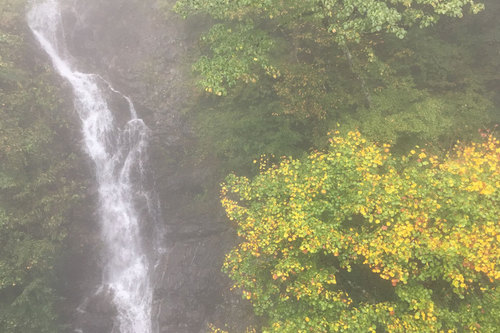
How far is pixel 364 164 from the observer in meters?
8.43

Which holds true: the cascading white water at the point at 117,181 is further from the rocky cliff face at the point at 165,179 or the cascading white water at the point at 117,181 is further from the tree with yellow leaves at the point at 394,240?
the tree with yellow leaves at the point at 394,240

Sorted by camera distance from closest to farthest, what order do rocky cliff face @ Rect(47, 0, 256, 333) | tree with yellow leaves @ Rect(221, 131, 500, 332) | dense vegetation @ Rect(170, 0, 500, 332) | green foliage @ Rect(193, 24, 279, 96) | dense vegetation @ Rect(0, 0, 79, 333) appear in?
tree with yellow leaves @ Rect(221, 131, 500, 332) < dense vegetation @ Rect(170, 0, 500, 332) < green foliage @ Rect(193, 24, 279, 96) < dense vegetation @ Rect(0, 0, 79, 333) < rocky cliff face @ Rect(47, 0, 256, 333)

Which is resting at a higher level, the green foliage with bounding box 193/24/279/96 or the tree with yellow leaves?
the green foliage with bounding box 193/24/279/96

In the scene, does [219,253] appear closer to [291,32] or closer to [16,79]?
[291,32]

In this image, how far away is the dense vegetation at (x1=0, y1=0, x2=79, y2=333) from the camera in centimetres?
1330

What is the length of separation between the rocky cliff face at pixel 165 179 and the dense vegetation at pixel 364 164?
3374mm

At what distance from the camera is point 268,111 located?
14.0m

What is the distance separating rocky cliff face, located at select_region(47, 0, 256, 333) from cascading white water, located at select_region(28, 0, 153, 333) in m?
0.64

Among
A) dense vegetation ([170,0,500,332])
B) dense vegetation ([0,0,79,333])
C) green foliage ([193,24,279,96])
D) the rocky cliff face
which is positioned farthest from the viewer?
the rocky cliff face

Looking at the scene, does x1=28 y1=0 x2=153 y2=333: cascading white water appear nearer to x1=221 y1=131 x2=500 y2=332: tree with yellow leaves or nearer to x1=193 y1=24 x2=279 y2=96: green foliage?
x1=193 y1=24 x2=279 y2=96: green foliage

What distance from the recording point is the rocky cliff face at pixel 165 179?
15758 millimetres

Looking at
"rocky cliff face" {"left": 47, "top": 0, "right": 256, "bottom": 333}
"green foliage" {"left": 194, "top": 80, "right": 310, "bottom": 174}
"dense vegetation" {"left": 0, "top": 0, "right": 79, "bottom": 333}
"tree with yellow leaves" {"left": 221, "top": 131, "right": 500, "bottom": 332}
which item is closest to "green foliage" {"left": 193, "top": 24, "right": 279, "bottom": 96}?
"green foliage" {"left": 194, "top": 80, "right": 310, "bottom": 174}

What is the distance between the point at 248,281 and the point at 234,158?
24.5ft

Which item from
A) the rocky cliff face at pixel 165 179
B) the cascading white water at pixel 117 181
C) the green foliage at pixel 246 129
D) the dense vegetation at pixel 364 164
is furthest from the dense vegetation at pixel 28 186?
the dense vegetation at pixel 364 164
